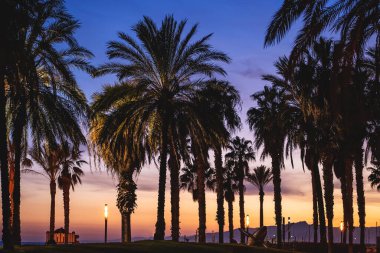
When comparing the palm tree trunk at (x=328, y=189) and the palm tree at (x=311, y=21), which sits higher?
the palm tree at (x=311, y=21)

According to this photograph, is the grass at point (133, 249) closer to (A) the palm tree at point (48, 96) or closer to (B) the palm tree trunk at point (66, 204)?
(A) the palm tree at point (48, 96)

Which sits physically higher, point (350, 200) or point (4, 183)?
point (4, 183)

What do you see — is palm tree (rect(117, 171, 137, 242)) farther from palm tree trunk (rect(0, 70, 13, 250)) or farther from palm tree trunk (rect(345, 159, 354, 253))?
palm tree trunk (rect(0, 70, 13, 250))

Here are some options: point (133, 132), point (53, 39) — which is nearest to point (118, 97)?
point (133, 132)

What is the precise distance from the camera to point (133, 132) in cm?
3259

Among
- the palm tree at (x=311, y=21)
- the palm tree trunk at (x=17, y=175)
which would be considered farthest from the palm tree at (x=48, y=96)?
the palm tree at (x=311, y=21)

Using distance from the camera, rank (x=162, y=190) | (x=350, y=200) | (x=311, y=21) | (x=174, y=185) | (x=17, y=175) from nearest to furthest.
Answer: (x=311, y=21) → (x=17, y=175) → (x=162, y=190) → (x=174, y=185) → (x=350, y=200)

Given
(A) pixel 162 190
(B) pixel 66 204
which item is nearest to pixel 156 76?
(A) pixel 162 190

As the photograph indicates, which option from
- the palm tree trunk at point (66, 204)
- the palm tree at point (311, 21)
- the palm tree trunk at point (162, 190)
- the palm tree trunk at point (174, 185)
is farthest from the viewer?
the palm tree trunk at point (66, 204)

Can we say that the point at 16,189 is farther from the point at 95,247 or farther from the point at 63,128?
the point at 95,247

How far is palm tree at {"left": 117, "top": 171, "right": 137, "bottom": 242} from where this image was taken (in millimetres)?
44250

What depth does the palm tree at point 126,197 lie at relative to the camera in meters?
44.2

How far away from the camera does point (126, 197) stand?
44281mm

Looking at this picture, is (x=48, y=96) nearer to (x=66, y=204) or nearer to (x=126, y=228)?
(x=126, y=228)
